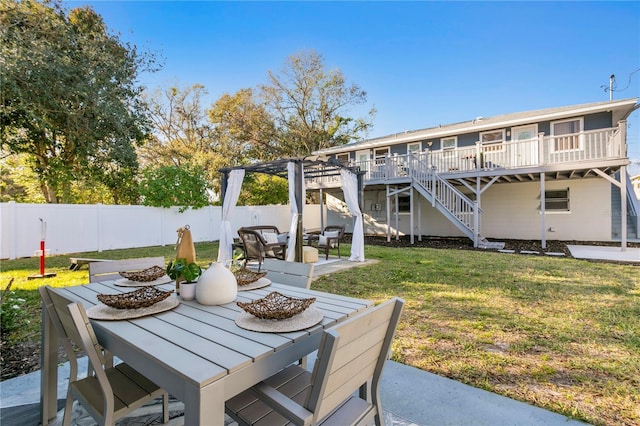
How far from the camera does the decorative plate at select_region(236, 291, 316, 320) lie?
1.60m

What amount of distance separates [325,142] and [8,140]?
1662 cm

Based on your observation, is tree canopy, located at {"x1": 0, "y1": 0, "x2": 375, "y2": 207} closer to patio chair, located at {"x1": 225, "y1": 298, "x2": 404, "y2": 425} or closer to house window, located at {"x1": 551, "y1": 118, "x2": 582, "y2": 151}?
patio chair, located at {"x1": 225, "y1": 298, "x2": 404, "y2": 425}

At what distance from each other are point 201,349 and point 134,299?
2.54 feet

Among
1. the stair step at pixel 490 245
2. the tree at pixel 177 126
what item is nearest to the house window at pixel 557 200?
the stair step at pixel 490 245

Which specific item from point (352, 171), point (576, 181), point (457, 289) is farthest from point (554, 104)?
point (457, 289)

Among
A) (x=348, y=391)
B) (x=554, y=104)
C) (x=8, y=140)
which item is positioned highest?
(x=554, y=104)

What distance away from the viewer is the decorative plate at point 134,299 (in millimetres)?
1721

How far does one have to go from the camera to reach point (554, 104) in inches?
526

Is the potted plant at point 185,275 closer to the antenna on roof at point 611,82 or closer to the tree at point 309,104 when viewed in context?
the antenna on roof at point 611,82

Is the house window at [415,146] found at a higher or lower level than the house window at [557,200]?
higher

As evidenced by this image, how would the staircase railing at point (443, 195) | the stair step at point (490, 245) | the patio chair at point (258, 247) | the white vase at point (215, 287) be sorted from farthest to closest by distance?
1. the staircase railing at point (443, 195)
2. the stair step at point (490, 245)
3. the patio chair at point (258, 247)
4. the white vase at point (215, 287)

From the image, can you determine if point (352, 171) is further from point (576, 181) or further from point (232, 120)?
point (232, 120)

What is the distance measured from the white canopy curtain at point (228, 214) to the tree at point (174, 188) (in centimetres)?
509

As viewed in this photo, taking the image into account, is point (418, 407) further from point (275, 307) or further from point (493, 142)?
point (493, 142)
